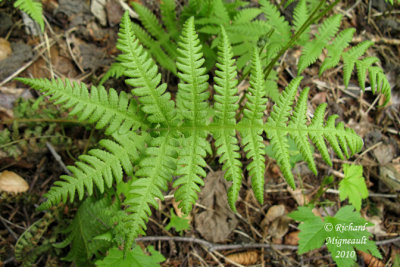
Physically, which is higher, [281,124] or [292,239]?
[281,124]

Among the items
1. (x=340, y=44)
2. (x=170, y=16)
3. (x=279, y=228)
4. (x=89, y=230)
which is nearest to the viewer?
(x=89, y=230)

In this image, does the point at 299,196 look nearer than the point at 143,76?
No

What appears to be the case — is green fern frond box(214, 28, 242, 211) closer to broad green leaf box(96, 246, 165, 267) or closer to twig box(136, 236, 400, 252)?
broad green leaf box(96, 246, 165, 267)

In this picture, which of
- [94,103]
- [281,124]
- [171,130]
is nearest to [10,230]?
[94,103]

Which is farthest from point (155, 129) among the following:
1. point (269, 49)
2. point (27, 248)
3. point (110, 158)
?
point (27, 248)

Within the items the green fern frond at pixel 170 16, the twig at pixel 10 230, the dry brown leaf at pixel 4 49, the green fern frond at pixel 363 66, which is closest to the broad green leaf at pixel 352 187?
the green fern frond at pixel 363 66

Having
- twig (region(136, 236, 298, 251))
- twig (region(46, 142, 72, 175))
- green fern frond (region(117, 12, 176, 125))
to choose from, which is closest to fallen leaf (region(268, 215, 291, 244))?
twig (region(136, 236, 298, 251))

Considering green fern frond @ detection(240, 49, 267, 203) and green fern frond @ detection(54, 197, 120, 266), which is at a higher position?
green fern frond @ detection(240, 49, 267, 203)

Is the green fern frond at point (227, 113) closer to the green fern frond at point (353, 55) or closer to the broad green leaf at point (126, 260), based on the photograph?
the broad green leaf at point (126, 260)

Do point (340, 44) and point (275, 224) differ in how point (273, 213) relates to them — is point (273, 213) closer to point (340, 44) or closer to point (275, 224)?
point (275, 224)
